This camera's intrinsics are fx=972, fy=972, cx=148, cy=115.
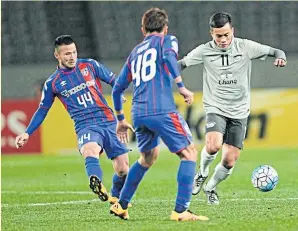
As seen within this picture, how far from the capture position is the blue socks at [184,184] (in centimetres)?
787

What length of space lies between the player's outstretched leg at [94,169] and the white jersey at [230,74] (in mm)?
1282

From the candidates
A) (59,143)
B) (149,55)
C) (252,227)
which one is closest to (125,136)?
(149,55)

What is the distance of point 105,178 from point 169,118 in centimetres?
690

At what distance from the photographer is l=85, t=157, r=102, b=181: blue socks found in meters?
9.08

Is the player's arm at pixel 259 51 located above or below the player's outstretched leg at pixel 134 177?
above

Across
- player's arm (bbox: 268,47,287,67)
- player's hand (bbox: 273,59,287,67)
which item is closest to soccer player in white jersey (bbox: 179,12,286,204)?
player's arm (bbox: 268,47,287,67)

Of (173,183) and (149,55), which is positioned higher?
(149,55)

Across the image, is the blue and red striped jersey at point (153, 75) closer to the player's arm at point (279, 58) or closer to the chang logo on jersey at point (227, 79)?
the player's arm at point (279, 58)

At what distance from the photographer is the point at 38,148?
2053 cm

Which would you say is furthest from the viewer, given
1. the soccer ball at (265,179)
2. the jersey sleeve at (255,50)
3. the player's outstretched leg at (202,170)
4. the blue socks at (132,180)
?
the player's outstretched leg at (202,170)

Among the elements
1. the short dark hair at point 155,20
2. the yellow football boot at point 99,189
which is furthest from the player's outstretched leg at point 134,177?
the short dark hair at point 155,20

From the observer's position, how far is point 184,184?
7871 millimetres

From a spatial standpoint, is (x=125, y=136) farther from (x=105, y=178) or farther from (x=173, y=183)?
(x=105, y=178)

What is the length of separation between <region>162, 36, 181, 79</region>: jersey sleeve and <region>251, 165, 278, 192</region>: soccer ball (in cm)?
247
